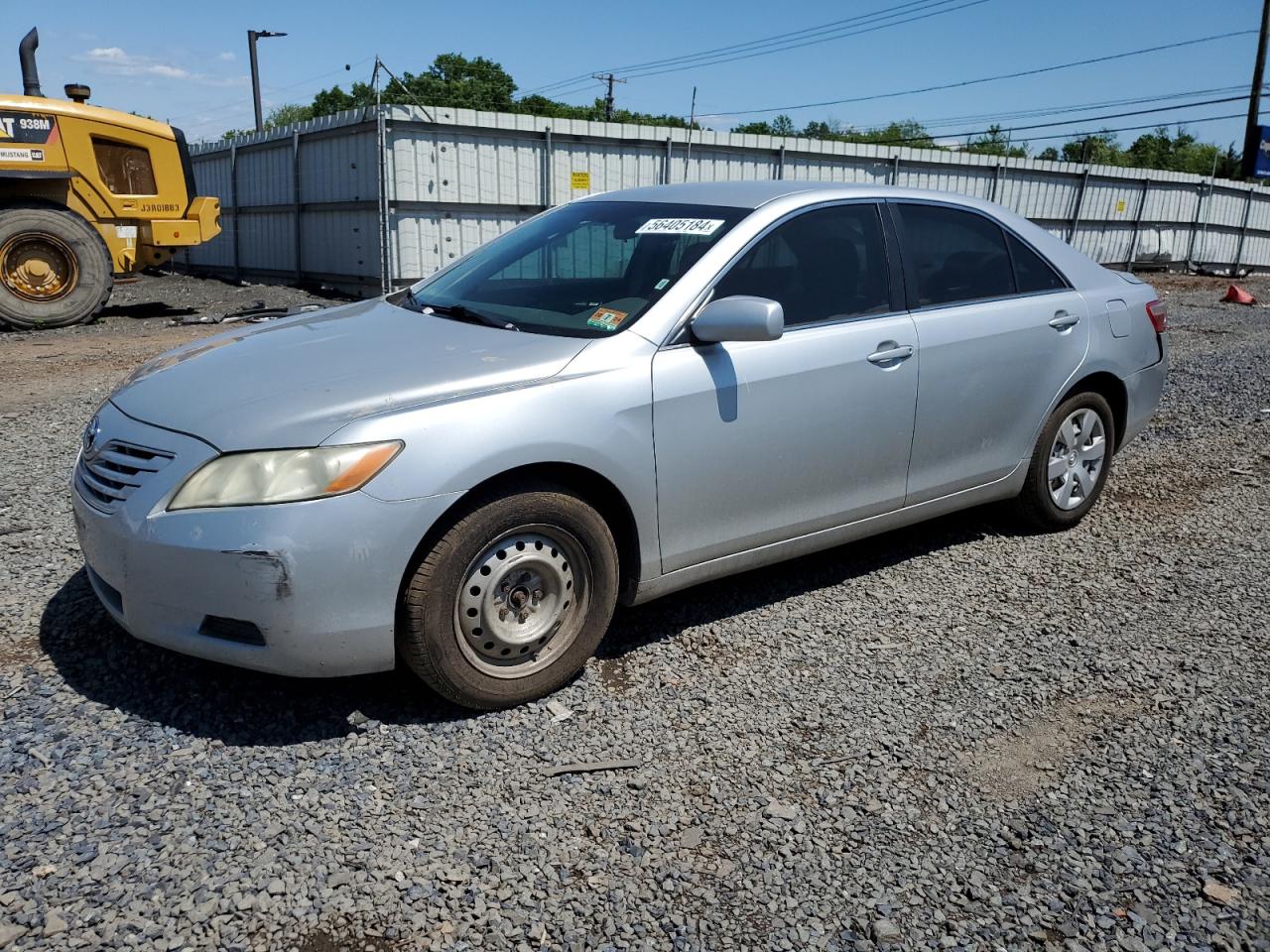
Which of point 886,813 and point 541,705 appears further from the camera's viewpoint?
point 541,705

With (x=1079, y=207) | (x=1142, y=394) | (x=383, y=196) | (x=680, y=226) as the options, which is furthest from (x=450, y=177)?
(x=1079, y=207)

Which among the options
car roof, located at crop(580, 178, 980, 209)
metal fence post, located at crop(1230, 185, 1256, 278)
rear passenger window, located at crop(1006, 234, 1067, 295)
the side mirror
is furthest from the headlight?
metal fence post, located at crop(1230, 185, 1256, 278)

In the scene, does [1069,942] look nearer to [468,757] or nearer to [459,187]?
[468,757]

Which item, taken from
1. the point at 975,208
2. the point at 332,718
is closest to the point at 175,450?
the point at 332,718

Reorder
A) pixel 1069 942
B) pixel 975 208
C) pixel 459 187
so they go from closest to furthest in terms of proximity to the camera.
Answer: pixel 1069 942 < pixel 975 208 < pixel 459 187

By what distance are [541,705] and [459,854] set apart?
0.81m

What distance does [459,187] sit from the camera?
15.1m

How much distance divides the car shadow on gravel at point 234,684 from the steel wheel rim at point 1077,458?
1.91 meters

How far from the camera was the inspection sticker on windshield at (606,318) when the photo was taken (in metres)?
3.51

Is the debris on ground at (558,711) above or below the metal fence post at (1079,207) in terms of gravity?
below

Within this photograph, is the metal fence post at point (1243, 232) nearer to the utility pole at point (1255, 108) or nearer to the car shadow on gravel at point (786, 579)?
the utility pole at point (1255, 108)

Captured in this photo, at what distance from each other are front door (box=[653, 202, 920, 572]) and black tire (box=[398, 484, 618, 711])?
0.34 m

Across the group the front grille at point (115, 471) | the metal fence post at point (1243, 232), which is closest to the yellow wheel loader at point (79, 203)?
the front grille at point (115, 471)

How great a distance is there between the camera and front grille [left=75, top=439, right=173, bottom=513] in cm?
300
